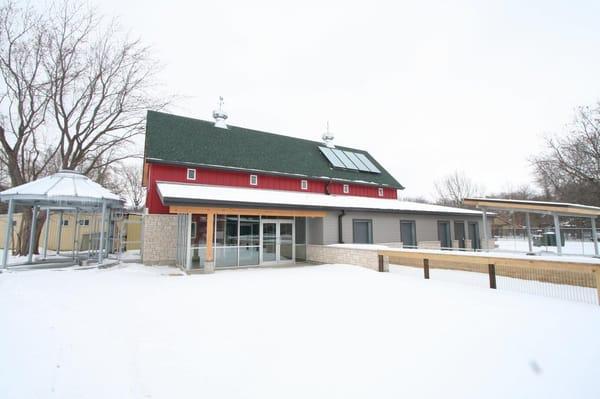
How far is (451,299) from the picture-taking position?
630 cm

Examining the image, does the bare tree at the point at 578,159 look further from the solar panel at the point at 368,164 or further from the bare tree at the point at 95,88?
the bare tree at the point at 95,88

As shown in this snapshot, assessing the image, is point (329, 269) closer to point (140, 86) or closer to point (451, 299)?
point (451, 299)

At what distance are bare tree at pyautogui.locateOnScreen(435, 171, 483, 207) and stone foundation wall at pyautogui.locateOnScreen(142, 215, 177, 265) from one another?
41141mm

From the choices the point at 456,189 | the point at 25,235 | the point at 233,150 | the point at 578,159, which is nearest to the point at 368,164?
the point at 233,150

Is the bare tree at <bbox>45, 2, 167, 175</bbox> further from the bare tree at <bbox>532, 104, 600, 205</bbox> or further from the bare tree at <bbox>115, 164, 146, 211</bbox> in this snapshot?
the bare tree at <bbox>532, 104, 600, 205</bbox>

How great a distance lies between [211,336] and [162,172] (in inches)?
412

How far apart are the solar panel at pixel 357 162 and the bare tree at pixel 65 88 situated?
42.5 feet

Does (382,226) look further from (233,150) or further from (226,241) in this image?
(233,150)

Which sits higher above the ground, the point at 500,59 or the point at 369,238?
the point at 500,59

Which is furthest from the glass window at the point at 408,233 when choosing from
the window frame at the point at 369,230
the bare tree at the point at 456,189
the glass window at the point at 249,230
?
the bare tree at the point at 456,189

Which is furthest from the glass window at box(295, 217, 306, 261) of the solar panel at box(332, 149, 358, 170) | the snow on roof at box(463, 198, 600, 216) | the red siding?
the snow on roof at box(463, 198, 600, 216)

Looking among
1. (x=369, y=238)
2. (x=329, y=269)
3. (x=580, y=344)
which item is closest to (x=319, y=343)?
(x=580, y=344)

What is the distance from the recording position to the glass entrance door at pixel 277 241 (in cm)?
1224

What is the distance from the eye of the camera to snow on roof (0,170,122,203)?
9344mm
